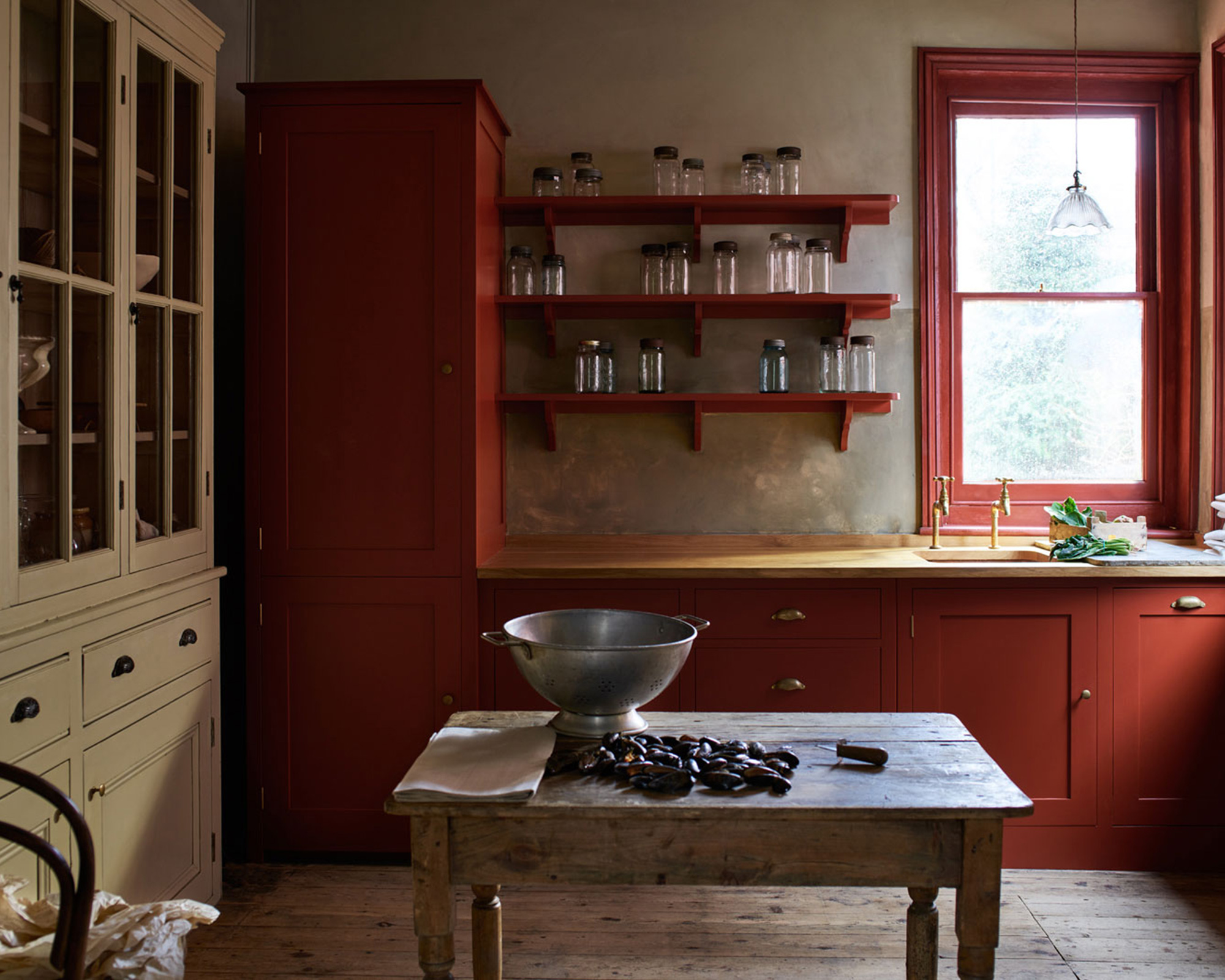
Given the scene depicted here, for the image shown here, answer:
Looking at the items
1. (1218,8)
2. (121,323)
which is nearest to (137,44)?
(121,323)

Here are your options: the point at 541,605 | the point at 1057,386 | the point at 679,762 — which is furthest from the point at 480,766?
the point at 1057,386

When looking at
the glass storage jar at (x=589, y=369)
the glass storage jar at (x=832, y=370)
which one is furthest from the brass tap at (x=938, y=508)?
the glass storage jar at (x=589, y=369)

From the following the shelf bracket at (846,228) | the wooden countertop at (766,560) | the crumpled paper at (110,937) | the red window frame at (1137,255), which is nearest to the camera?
the crumpled paper at (110,937)

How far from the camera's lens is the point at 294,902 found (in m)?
2.86

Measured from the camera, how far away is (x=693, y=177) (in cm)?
357

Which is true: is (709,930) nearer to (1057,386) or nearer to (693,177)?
(1057,386)

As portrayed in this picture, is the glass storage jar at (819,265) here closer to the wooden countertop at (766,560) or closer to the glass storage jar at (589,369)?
the glass storage jar at (589,369)

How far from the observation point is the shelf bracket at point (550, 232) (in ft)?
11.4

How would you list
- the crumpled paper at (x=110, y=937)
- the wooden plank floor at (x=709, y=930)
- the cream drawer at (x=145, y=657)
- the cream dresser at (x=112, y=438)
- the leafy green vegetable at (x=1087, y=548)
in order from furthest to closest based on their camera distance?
the leafy green vegetable at (x=1087, y=548)
the wooden plank floor at (x=709, y=930)
the cream drawer at (x=145, y=657)
the cream dresser at (x=112, y=438)
the crumpled paper at (x=110, y=937)

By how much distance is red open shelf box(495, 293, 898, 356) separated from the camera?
338 cm

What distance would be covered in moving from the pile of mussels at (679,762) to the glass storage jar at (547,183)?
2315 millimetres

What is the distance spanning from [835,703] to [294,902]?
1718 millimetres

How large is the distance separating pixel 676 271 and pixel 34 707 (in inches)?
94.8

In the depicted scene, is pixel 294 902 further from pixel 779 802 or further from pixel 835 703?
pixel 779 802
